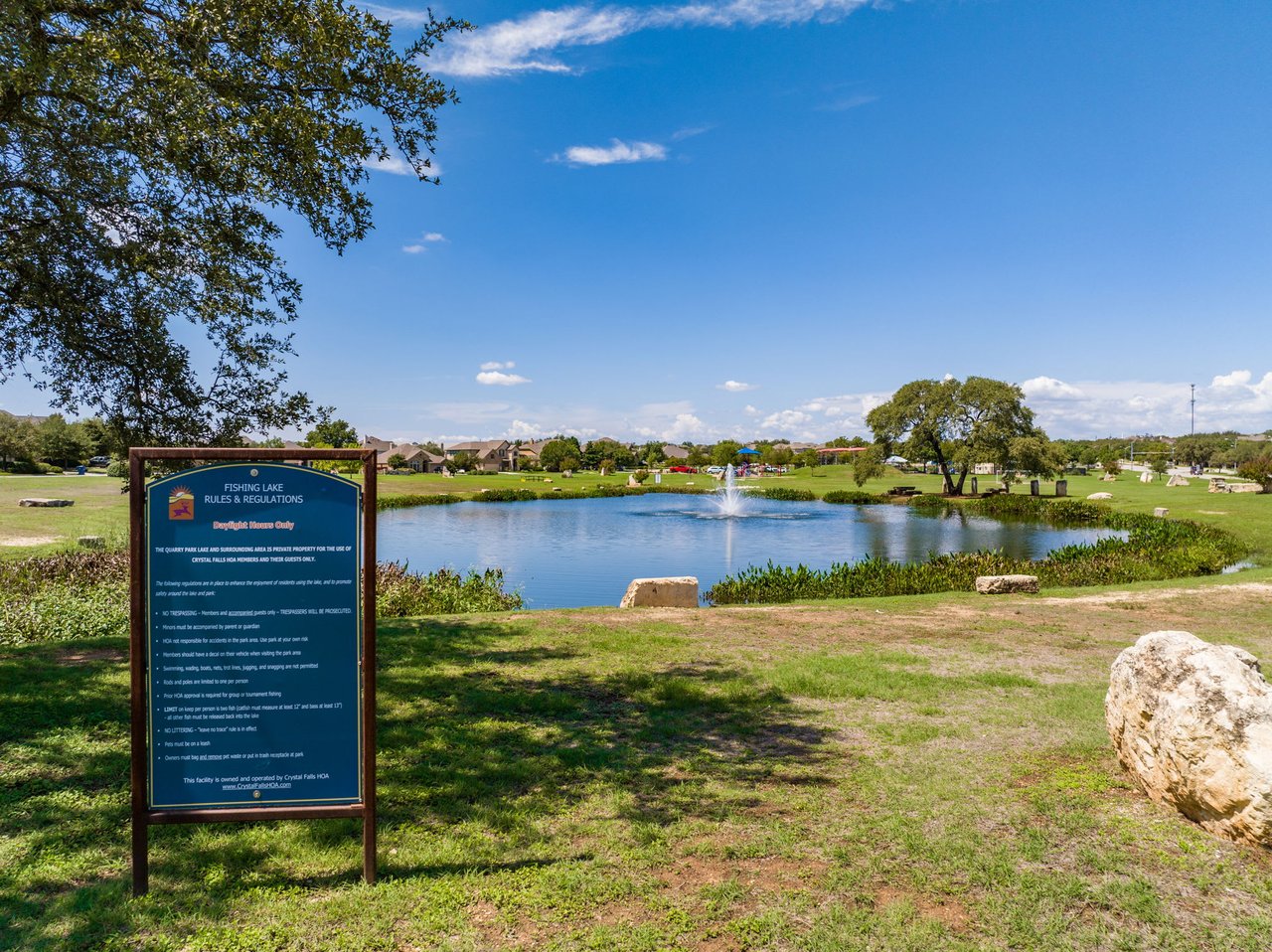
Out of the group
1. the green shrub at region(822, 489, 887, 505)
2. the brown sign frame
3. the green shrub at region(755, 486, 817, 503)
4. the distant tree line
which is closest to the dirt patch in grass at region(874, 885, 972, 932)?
the brown sign frame

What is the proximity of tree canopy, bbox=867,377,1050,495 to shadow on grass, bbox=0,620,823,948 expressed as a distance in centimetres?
4866

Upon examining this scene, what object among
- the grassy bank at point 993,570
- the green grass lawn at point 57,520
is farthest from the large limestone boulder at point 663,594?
the green grass lawn at point 57,520

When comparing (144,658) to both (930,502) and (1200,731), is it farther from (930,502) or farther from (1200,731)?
(930,502)

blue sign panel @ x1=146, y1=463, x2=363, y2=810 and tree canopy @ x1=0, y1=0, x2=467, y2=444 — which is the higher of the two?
tree canopy @ x1=0, y1=0, x2=467, y2=444

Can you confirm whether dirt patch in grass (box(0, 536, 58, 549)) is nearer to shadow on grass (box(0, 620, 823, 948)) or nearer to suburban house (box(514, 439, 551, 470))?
shadow on grass (box(0, 620, 823, 948))

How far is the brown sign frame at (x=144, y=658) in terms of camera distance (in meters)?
3.82

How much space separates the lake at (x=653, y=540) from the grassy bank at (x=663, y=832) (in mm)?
11022

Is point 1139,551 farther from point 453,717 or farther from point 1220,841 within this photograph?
point 453,717

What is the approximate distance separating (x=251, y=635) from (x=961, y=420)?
55630 millimetres

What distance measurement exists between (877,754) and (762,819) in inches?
66.7

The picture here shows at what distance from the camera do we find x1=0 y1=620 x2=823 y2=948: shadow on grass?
4.11 m

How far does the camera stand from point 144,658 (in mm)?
3928

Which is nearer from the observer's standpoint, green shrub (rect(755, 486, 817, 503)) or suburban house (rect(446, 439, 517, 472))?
green shrub (rect(755, 486, 817, 503))

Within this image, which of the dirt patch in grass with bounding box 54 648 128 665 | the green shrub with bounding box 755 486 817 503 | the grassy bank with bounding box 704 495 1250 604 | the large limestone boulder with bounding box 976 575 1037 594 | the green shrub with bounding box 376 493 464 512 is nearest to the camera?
the dirt patch in grass with bounding box 54 648 128 665
